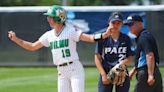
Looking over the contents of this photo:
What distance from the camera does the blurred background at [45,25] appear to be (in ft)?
63.3

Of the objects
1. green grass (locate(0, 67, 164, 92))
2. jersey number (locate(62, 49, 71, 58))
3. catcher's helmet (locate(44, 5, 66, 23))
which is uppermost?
catcher's helmet (locate(44, 5, 66, 23))

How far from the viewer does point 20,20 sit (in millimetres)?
19891

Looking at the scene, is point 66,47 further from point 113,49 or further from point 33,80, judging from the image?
→ point 33,80

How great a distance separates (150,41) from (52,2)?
32.5 m

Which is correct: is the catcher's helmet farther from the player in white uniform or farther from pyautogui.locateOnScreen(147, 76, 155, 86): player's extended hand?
pyautogui.locateOnScreen(147, 76, 155, 86): player's extended hand

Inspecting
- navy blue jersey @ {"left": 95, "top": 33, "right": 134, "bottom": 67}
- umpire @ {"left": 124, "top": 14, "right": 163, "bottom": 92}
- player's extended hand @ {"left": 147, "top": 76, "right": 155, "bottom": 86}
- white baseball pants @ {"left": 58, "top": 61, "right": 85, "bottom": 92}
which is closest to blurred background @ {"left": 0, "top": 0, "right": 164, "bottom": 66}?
navy blue jersey @ {"left": 95, "top": 33, "right": 134, "bottom": 67}

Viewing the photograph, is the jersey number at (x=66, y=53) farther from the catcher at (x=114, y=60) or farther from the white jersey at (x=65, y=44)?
the catcher at (x=114, y=60)

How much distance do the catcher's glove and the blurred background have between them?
11.2m

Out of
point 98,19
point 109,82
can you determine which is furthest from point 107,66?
point 98,19

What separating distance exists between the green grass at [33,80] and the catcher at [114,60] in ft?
17.1

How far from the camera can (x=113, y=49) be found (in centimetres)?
805

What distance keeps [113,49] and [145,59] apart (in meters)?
0.56

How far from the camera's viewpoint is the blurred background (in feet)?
63.3

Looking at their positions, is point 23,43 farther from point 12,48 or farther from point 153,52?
point 12,48
